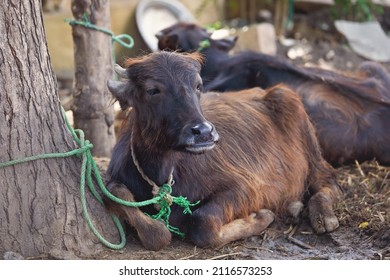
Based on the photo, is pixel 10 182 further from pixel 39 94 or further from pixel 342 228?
pixel 342 228

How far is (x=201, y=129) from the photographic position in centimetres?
508

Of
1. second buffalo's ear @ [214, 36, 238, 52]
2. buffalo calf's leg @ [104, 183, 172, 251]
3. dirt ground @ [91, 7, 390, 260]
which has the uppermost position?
second buffalo's ear @ [214, 36, 238, 52]

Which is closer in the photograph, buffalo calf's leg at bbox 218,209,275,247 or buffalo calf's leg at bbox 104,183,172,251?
buffalo calf's leg at bbox 104,183,172,251

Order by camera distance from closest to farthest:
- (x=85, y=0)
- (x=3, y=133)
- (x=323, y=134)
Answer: (x=3, y=133) < (x=85, y=0) < (x=323, y=134)

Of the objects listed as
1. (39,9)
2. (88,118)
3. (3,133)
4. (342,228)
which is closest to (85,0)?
(88,118)

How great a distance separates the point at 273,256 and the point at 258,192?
616 millimetres

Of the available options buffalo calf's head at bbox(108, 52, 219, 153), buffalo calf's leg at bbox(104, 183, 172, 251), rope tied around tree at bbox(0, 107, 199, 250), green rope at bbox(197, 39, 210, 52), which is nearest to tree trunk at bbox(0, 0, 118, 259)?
rope tied around tree at bbox(0, 107, 199, 250)

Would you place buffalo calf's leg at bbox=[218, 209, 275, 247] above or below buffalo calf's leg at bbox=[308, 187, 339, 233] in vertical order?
above

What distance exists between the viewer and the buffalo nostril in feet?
16.7

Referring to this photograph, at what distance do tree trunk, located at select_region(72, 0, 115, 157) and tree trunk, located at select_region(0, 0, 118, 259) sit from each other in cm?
156

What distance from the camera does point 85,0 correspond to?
6.74 metres

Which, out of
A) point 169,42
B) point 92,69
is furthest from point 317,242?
point 169,42

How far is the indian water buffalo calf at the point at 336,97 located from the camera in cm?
724

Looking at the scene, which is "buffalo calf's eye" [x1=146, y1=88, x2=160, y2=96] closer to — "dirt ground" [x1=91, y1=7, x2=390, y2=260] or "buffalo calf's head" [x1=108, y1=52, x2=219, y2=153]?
"buffalo calf's head" [x1=108, y1=52, x2=219, y2=153]
